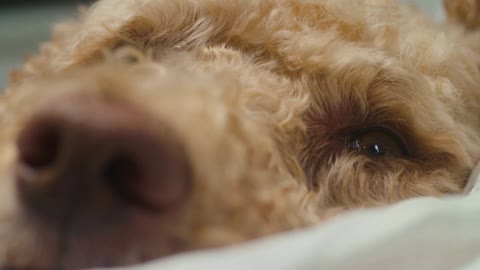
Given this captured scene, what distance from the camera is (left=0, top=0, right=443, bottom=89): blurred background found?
13.1 ft

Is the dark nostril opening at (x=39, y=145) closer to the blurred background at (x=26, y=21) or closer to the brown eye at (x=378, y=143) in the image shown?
the brown eye at (x=378, y=143)

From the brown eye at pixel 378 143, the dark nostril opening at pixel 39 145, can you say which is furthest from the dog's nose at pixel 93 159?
the brown eye at pixel 378 143

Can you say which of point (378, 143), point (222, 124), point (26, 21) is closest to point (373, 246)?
point (222, 124)

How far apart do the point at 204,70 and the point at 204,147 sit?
506 millimetres

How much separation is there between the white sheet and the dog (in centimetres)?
8

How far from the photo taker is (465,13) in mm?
1944

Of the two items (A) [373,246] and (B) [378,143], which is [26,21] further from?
(A) [373,246]

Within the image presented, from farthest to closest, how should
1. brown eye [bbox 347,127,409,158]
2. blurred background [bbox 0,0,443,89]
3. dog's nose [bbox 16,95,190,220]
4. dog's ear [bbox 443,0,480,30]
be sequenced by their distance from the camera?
blurred background [bbox 0,0,443,89] → dog's ear [bbox 443,0,480,30] → brown eye [bbox 347,127,409,158] → dog's nose [bbox 16,95,190,220]

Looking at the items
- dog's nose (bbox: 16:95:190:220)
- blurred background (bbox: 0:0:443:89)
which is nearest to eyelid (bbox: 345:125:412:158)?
dog's nose (bbox: 16:95:190:220)

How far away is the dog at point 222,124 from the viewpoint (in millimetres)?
680

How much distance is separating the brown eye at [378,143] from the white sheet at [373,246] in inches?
18.9

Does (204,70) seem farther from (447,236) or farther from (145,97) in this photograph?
(447,236)

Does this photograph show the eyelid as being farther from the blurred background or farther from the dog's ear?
the blurred background

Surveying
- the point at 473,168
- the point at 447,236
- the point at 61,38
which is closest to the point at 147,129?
the point at 447,236
